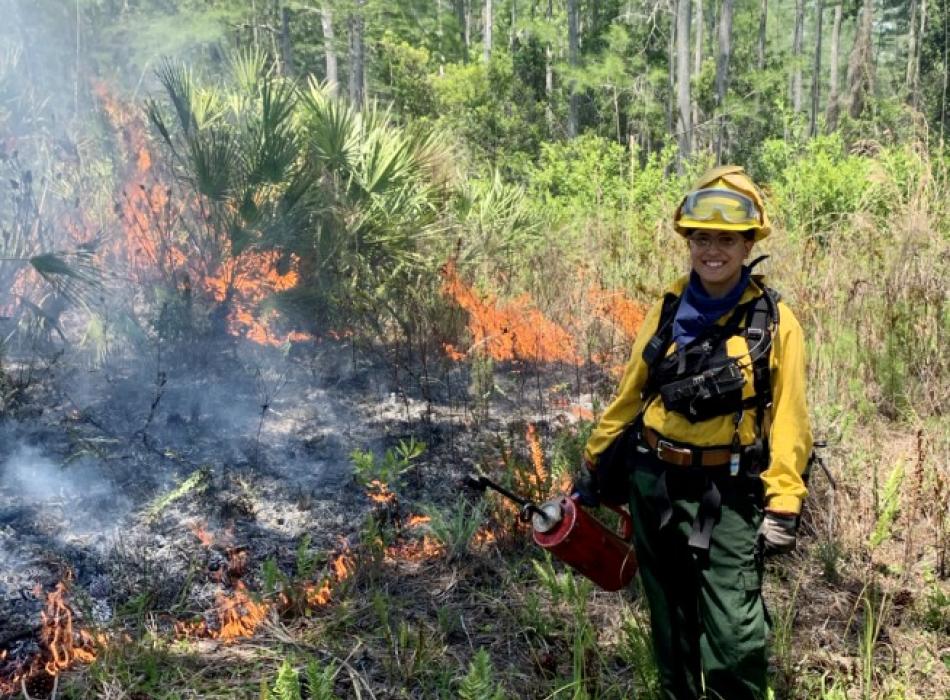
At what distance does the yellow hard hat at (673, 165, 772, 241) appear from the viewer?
84.4 inches

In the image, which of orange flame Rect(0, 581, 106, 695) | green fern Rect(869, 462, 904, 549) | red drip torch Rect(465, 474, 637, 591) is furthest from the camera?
green fern Rect(869, 462, 904, 549)

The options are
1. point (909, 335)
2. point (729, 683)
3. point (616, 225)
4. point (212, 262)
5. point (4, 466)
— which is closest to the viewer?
point (729, 683)

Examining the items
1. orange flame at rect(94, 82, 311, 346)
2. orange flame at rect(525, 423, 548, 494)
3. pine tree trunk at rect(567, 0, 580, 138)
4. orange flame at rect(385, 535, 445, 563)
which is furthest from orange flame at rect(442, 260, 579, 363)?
pine tree trunk at rect(567, 0, 580, 138)

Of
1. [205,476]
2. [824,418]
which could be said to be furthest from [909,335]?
[205,476]

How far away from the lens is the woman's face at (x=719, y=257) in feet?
7.11

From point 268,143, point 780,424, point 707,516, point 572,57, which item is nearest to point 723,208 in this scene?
point 780,424

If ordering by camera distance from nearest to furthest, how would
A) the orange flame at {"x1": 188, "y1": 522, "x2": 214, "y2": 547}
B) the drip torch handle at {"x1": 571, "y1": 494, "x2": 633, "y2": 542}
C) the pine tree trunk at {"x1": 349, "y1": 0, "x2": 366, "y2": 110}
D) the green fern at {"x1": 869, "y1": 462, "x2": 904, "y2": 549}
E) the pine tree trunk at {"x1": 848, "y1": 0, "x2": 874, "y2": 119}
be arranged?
the drip torch handle at {"x1": 571, "y1": 494, "x2": 633, "y2": 542} < the green fern at {"x1": 869, "y1": 462, "x2": 904, "y2": 549} < the orange flame at {"x1": 188, "y1": 522, "x2": 214, "y2": 547} < the pine tree trunk at {"x1": 848, "y1": 0, "x2": 874, "y2": 119} < the pine tree trunk at {"x1": 349, "y1": 0, "x2": 366, "y2": 110}

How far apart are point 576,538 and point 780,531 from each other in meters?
0.65

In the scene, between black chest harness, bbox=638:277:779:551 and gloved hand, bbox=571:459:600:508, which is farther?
gloved hand, bbox=571:459:600:508

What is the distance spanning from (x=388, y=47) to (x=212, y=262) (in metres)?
19.8

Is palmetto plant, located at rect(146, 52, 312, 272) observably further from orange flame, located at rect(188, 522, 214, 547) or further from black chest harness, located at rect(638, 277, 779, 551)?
black chest harness, located at rect(638, 277, 779, 551)

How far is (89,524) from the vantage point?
12.4 feet

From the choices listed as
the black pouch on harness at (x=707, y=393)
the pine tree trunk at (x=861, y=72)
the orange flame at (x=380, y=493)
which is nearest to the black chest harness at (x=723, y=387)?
the black pouch on harness at (x=707, y=393)

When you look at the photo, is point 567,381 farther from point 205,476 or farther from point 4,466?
point 4,466
